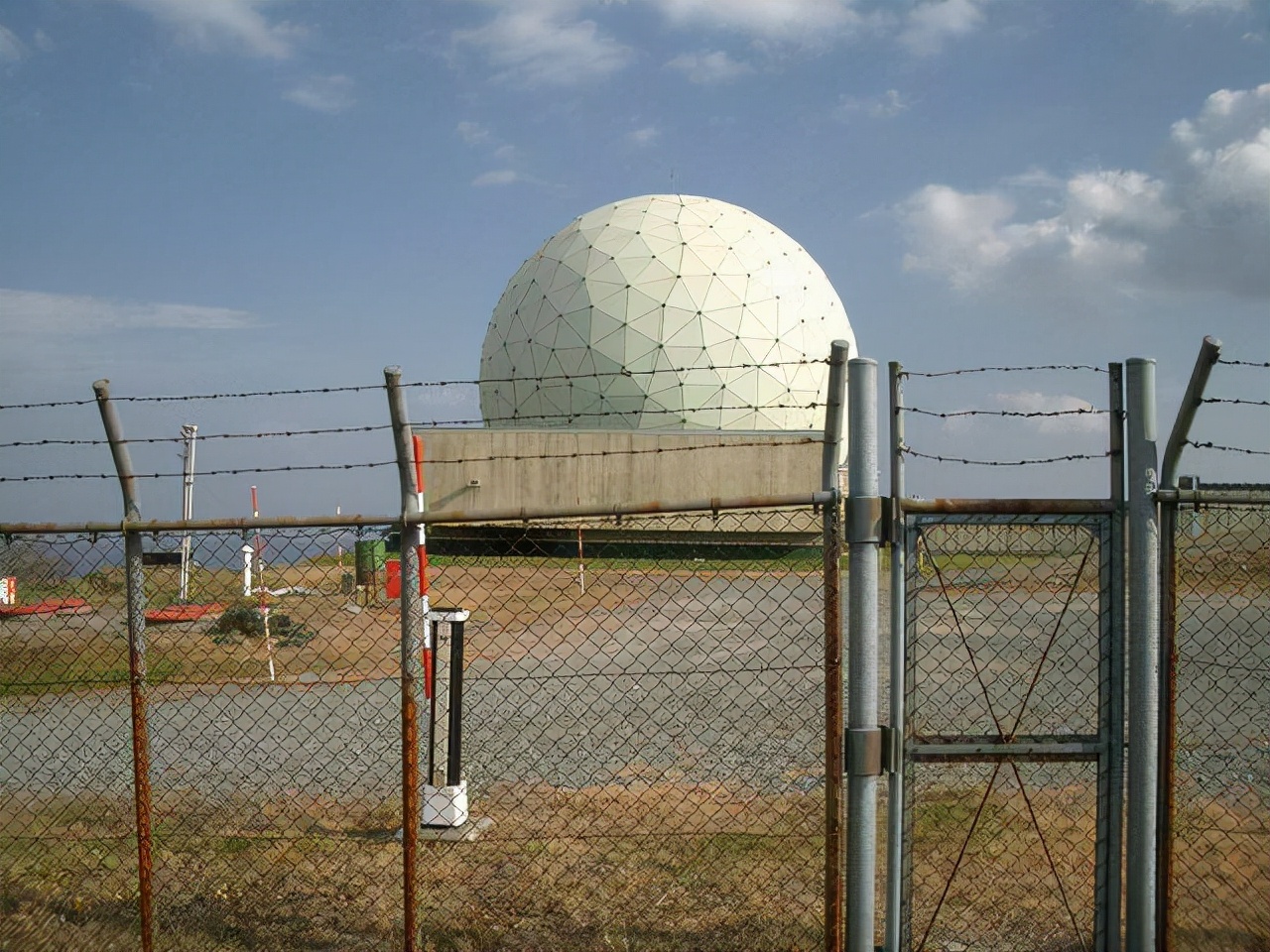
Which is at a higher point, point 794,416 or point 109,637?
point 794,416

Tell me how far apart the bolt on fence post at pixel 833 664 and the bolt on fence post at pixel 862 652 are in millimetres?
42

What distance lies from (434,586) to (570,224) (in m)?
18.1

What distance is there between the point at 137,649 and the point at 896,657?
272 cm

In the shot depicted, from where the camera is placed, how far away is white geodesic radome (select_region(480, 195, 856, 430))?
27172mm

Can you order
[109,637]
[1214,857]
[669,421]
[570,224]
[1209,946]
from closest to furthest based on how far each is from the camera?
[1209,946]
[1214,857]
[109,637]
[669,421]
[570,224]

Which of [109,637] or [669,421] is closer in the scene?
[109,637]

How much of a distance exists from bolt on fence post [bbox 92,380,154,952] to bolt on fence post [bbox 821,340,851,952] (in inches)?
93.3

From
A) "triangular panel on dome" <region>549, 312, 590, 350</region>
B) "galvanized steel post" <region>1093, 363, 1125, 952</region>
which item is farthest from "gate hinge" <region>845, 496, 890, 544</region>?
"triangular panel on dome" <region>549, 312, 590, 350</region>

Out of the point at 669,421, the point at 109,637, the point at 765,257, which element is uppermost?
the point at 765,257

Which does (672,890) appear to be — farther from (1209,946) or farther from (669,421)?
(669,421)

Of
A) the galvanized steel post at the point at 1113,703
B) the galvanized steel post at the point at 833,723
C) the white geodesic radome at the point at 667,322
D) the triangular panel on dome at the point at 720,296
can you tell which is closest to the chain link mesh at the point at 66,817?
the galvanized steel post at the point at 833,723

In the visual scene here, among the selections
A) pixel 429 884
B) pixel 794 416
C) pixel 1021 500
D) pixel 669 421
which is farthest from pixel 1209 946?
pixel 794 416

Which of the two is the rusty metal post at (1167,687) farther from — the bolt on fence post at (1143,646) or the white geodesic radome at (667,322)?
the white geodesic radome at (667,322)

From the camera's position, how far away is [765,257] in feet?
96.8
